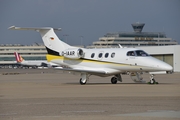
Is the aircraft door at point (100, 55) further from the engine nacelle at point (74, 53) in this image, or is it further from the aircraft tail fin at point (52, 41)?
the aircraft tail fin at point (52, 41)

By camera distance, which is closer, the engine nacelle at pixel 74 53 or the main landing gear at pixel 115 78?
A: the main landing gear at pixel 115 78

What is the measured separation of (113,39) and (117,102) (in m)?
171

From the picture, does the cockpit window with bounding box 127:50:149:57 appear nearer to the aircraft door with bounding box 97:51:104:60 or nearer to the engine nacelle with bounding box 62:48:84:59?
the aircraft door with bounding box 97:51:104:60

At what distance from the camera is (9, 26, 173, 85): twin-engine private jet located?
31672mm

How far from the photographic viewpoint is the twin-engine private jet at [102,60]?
31672 mm

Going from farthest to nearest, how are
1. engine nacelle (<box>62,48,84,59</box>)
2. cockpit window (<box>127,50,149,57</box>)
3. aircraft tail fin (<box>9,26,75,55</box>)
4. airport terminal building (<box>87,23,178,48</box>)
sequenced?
airport terminal building (<box>87,23,178,48</box>), aircraft tail fin (<box>9,26,75,55</box>), engine nacelle (<box>62,48,84,59</box>), cockpit window (<box>127,50,149,57</box>)

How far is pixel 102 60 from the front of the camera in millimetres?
33781

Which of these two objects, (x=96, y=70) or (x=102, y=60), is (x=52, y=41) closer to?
(x=102, y=60)

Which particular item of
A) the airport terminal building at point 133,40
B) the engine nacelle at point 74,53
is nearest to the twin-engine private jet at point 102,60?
the engine nacelle at point 74,53

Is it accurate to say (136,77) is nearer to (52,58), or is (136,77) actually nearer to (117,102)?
(52,58)

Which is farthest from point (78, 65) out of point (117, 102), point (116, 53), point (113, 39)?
point (113, 39)

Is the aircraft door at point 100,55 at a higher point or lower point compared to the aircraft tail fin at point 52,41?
lower

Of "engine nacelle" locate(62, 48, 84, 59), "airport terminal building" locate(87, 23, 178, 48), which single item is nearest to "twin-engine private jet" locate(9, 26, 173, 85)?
"engine nacelle" locate(62, 48, 84, 59)

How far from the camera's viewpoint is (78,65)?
34781 millimetres
